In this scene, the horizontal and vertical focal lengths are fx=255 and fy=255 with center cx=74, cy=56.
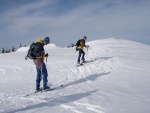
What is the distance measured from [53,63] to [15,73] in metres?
3.70

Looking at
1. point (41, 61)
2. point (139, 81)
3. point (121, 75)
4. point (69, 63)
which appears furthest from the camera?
point (69, 63)

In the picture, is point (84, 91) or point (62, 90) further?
point (62, 90)

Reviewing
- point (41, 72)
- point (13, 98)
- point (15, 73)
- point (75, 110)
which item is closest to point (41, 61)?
point (41, 72)

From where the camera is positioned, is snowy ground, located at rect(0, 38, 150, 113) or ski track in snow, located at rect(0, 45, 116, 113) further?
ski track in snow, located at rect(0, 45, 116, 113)

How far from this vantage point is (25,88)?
38.3 feet

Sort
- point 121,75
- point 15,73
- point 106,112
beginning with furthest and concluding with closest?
point 15,73, point 121,75, point 106,112

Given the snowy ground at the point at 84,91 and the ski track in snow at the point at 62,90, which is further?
the ski track in snow at the point at 62,90

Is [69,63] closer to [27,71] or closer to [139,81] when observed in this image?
[27,71]

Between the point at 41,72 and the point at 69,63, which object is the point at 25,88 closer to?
the point at 41,72

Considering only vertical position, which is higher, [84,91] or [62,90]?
[84,91]

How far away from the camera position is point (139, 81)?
11531 mm

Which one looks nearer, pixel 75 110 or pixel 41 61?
pixel 75 110

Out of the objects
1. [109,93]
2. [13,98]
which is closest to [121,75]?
[109,93]

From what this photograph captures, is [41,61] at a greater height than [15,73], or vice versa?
[41,61]
